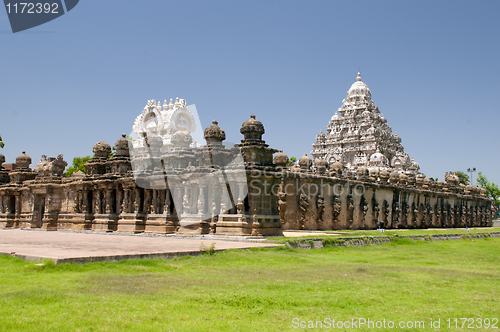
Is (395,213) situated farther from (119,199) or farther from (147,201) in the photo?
(119,199)

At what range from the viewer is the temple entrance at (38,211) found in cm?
3675

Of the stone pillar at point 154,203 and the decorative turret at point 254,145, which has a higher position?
the decorative turret at point 254,145

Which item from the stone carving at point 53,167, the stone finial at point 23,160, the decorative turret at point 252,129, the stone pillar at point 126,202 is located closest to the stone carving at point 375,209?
the decorative turret at point 252,129

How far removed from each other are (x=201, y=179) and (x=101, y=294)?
51.7 feet

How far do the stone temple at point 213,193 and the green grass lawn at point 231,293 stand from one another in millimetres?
8951

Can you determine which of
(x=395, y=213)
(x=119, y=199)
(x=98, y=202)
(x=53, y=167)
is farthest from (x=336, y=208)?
(x=53, y=167)

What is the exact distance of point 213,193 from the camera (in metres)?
24.6

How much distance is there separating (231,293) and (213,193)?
15002mm

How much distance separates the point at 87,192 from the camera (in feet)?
111

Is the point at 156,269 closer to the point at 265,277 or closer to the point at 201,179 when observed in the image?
the point at 265,277

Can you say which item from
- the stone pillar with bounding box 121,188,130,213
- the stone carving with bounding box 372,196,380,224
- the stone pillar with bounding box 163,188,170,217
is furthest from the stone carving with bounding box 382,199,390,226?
the stone pillar with bounding box 121,188,130,213

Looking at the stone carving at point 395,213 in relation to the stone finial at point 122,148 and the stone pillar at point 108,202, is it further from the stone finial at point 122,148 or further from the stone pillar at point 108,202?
the stone pillar at point 108,202

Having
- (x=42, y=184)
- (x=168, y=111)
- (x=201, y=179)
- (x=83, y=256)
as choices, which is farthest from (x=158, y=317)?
(x=168, y=111)

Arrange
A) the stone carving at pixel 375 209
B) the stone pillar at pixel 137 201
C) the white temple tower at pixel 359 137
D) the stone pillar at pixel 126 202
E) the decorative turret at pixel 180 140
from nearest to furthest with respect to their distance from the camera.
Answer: the decorative turret at pixel 180 140 < the stone pillar at pixel 137 201 < the stone pillar at pixel 126 202 < the stone carving at pixel 375 209 < the white temple tower at pixel 359 137
